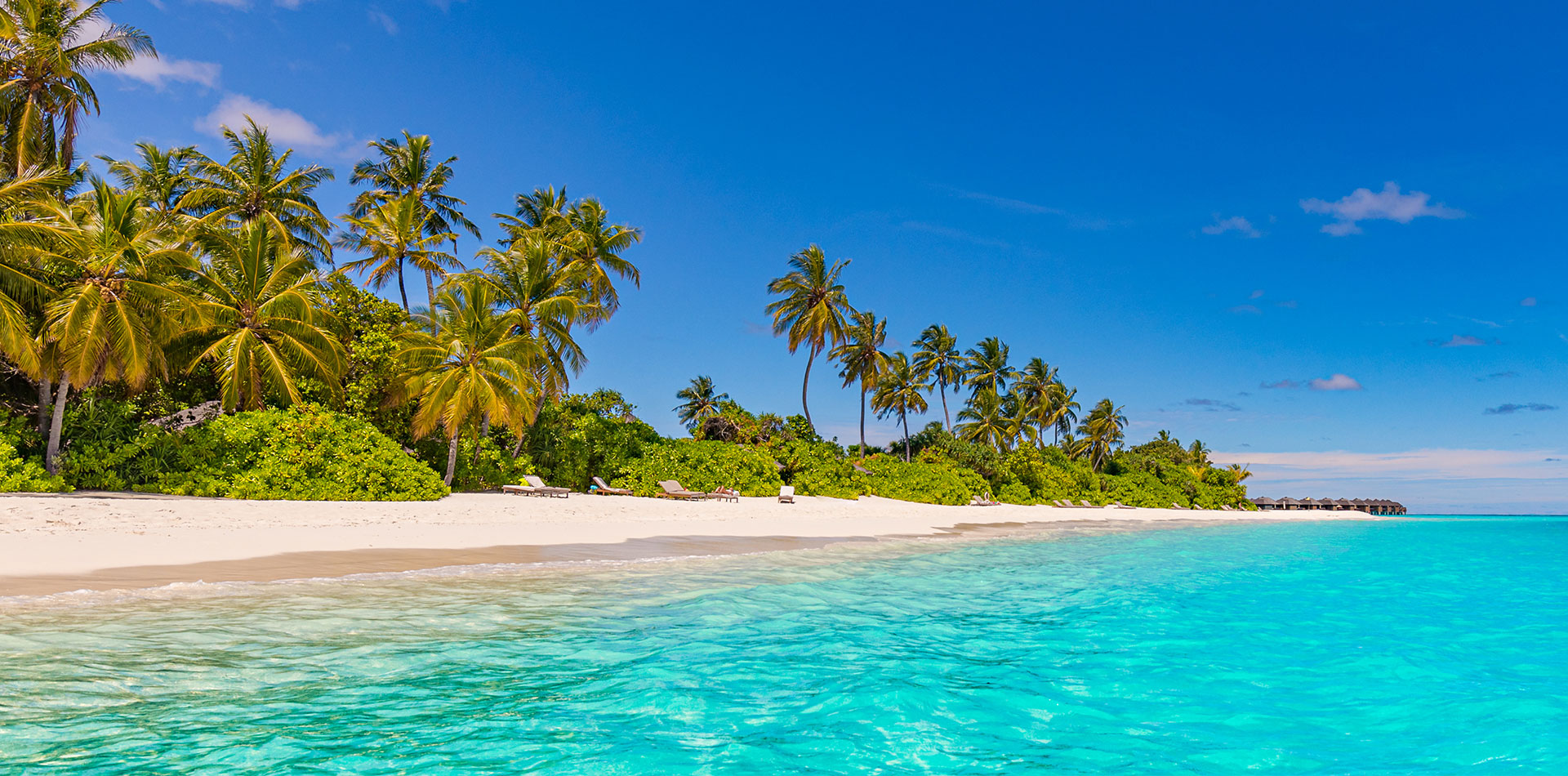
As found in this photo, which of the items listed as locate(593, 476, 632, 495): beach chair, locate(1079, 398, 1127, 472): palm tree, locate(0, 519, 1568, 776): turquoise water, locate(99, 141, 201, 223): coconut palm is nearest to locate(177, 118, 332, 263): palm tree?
locate(99, 141, 201, 223): coconut palm

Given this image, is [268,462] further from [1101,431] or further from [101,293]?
[1101,431]

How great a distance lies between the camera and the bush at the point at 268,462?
18031 mm

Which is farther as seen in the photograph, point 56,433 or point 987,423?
point 987,423

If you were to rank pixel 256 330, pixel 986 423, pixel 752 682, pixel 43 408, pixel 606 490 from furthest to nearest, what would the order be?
pixel 986 423 → pixel 606 490 → pixel 256 330 → pixel 43 408 → pixel 752 682

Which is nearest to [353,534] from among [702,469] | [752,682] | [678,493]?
[752,682]

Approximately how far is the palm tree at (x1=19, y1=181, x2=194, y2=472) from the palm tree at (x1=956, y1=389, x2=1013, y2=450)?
44695 millimetres

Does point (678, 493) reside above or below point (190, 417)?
below

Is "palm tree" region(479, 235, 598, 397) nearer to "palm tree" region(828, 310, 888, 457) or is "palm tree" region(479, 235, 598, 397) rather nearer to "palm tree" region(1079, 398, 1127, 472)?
"palm tree" region(828, 310, 888, 457)

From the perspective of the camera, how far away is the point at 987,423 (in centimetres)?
5344

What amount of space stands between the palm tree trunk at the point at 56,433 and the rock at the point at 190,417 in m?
2.33

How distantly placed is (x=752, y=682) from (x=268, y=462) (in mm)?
17788

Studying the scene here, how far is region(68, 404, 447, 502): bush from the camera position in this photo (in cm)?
1803

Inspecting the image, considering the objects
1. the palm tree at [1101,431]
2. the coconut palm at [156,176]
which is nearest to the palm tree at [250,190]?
the coconut palm at [156,176]

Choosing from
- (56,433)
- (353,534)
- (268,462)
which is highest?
(56,433)
